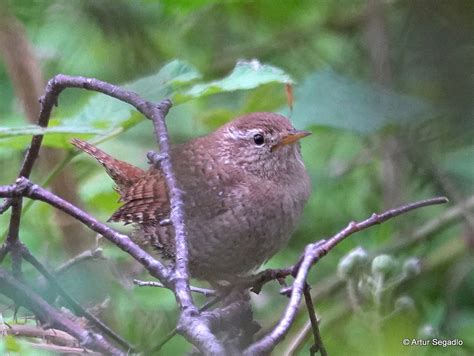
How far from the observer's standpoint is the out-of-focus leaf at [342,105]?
3.11 metres

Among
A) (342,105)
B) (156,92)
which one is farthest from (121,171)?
(156,92)

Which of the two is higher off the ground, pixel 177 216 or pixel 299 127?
pixel 299 127

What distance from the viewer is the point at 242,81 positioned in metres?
2.34

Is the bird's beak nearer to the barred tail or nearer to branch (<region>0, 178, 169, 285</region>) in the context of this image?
the barred tail

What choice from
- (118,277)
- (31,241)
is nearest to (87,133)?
(118,277)

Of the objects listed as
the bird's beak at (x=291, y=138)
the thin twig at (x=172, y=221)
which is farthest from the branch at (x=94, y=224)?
the bird's beak at (x=291, y=138)

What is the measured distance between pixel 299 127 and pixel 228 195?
418mm

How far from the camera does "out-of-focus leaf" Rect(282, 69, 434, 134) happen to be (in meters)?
3.11

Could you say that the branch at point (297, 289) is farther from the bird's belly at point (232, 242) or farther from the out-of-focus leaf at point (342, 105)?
the out-of-focus leaf at point (342, 105)

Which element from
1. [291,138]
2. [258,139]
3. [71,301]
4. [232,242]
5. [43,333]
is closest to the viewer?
[71,301]

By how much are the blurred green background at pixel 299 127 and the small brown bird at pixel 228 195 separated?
152 millimetres

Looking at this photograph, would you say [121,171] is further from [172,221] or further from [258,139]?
[172,221]

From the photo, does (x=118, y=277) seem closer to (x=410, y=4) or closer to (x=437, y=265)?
(x=437, y=265)

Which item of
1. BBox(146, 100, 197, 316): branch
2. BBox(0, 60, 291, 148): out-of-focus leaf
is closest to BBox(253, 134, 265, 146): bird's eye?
BBox(0, 60, 291, 148): out-of-focus leaf
